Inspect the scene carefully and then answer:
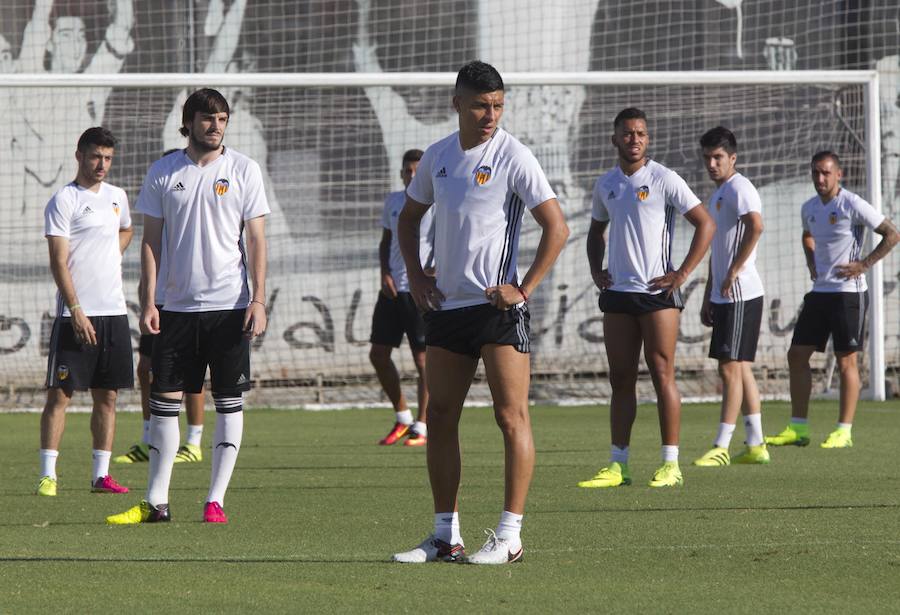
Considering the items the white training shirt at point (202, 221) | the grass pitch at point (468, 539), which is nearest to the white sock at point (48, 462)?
the grass pitch at point (468, 539)

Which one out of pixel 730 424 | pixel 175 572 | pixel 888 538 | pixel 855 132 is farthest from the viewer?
pixel 855 132

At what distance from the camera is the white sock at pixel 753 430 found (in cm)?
1067

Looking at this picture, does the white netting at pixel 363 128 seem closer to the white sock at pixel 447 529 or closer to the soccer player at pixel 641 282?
the soccer player at pixel 641 282

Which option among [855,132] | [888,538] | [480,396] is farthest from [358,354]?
[888,538]

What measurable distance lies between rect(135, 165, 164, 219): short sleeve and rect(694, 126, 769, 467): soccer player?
4.38m

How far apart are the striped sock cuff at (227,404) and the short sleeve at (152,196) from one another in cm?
95

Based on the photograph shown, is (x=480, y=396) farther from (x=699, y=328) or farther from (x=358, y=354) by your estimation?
(x=699, y=328)

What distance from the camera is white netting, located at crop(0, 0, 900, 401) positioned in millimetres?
17719

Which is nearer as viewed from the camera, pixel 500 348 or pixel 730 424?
pixel 500 348

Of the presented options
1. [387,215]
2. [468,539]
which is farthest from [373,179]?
[468,539]

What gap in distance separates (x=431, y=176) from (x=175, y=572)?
1.90 metres

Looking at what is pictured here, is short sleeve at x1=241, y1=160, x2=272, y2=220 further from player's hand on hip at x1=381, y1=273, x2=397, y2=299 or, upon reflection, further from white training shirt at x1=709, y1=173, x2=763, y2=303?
player's hand on hip at x1=381, y1=273, x2=397, y2=299

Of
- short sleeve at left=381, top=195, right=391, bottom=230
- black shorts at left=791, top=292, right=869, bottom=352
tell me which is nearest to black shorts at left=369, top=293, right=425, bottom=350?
short sleeve at left=381, top=195, right=391, bottom=230

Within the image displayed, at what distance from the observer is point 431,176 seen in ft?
20.5
